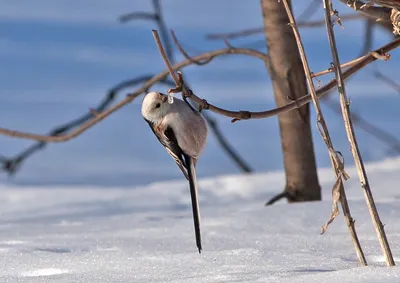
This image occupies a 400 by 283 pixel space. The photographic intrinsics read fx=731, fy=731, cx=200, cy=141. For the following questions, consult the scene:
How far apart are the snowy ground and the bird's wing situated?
18 cm

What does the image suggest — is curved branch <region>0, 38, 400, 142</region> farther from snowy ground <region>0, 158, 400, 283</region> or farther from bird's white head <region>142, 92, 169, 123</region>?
snowy ground <region>0, 158, 400, 283</region>

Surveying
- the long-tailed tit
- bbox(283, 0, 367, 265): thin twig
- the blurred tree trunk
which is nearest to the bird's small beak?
the long-tailed tit

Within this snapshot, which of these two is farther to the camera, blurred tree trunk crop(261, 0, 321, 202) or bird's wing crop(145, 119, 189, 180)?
blurred tree trunk crop(261, 0, 321, 202)

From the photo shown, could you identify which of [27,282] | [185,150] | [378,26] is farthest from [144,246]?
[378,26]

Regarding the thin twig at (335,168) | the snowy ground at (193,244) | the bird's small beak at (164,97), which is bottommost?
the snowy ground at (193,244)

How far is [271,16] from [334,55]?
1026 mm

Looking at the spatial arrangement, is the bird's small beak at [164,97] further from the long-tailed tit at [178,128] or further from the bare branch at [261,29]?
the bare branch at [261,29]

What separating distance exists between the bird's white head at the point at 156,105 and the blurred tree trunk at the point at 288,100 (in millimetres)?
970

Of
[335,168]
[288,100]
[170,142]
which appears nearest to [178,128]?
[170,142]

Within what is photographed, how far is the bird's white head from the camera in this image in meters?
1.08

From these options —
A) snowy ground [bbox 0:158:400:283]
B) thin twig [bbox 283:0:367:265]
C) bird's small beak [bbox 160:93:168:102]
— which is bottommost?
snowy ground [bbox 0:158:400:283]

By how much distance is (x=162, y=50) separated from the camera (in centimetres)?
102

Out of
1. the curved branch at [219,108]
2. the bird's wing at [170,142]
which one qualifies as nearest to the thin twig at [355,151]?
the curved branch at [219,108]

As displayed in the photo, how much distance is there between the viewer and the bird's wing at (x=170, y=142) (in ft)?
3.55
